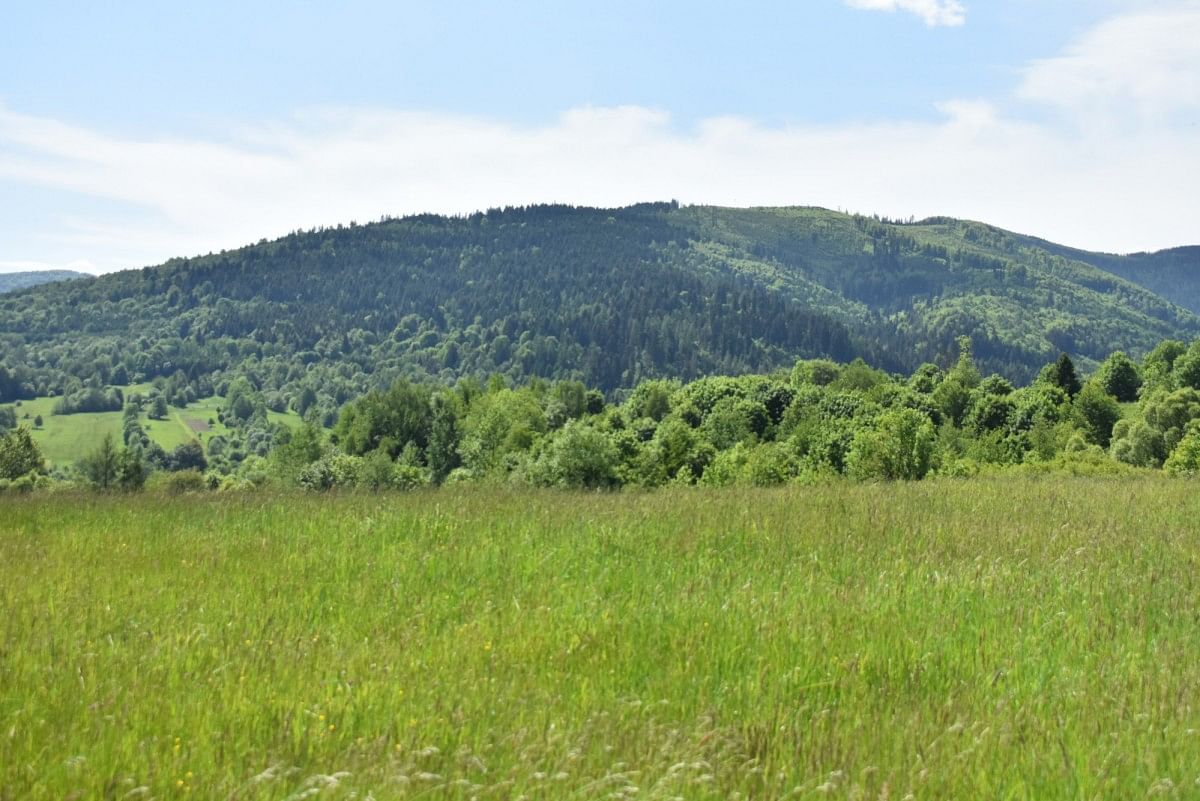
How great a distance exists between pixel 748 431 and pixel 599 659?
102608 millimetres

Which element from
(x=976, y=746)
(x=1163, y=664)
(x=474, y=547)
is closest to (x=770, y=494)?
(x=474, y=547)

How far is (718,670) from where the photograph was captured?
528cm

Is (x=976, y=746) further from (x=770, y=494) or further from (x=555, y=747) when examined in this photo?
(x=770, y=494)

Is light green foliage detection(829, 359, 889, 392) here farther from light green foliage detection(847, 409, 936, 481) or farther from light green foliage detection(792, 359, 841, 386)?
light green foliage detection(847, 409, 936, 481)

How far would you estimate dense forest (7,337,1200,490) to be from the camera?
61781 millimetres

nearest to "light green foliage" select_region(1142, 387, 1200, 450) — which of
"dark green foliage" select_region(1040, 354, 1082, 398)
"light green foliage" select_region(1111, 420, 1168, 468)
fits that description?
"light green foliage" select_region(1111, 420, 1168, 468)

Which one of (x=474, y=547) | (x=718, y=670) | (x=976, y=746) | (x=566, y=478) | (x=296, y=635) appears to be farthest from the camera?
(x=566, y=478)

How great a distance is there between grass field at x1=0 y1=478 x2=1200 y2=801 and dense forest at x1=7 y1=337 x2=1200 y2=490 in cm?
3889

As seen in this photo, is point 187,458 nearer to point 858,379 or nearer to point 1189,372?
point 858,379

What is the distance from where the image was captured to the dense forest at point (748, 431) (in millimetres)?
61781

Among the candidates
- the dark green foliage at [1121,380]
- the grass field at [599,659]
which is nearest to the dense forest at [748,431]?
the dark green foliage at [1121,380]

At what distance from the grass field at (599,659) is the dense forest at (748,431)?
3889 cm

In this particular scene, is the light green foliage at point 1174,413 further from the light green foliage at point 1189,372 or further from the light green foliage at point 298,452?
the light green foliage at point 298,452

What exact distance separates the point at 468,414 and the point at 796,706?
130 meters
